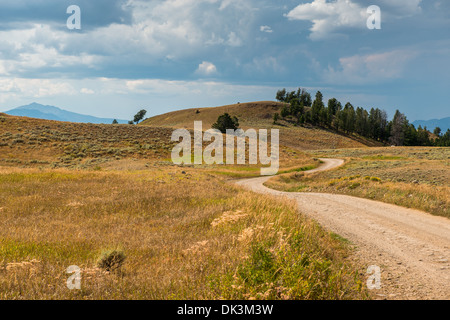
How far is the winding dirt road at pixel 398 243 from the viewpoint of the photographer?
6.05 metres

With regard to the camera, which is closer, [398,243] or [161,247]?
[161,247]

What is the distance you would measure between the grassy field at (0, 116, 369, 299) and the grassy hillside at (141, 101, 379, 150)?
102367mm

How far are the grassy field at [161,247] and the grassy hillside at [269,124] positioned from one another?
102367mm

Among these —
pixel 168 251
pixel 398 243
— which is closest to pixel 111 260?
pixel 168 251

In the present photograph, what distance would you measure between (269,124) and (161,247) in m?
142

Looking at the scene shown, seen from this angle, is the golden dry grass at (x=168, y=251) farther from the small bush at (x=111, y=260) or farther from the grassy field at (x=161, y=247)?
the small bush at (x=111, y=260)

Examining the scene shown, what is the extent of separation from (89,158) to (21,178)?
2997 cm

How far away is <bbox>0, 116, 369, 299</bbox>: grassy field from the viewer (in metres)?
5.11

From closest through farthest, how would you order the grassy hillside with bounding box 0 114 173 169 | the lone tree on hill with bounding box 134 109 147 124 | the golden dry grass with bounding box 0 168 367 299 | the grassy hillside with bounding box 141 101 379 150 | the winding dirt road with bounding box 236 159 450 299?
the golden dry grass with bounding box 0 168 367 299, the winding dirt road with bounding box 236 159 450 299, the grassy hillside with bounding box 0 114 173 169, the grassy hillside with bounding box 141 101 379 150, the lone tree on hill with bounding box 134 109 147 124

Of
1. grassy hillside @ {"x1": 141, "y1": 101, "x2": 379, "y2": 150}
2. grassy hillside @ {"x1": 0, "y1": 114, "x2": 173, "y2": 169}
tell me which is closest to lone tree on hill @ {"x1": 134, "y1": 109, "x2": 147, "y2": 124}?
grassy hillside @ {"x1": 141, "y1": 101, "x2": 379, "y2": 150}

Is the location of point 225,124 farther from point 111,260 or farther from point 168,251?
point 111,260

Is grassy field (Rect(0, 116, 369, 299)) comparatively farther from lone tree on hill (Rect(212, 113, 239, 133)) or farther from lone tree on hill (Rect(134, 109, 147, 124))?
lone tree on hill (Rect(134, 109, 147, 124))

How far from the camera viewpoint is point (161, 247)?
7.43 metres

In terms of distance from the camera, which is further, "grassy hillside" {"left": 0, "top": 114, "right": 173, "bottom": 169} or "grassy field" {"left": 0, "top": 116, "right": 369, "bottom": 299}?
"grassy hillside" {"left": 0, "top": 114, "right": 173, "bottom": 169}
